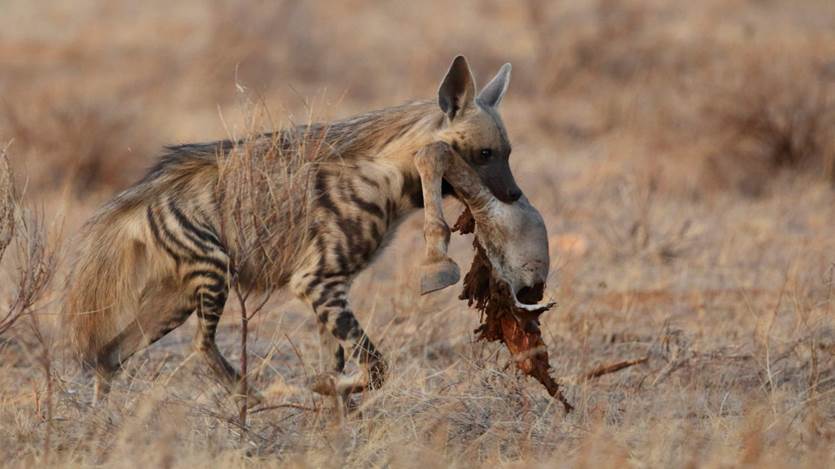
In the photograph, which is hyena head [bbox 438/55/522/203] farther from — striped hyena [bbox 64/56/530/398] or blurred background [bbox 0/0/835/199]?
blurred background [bbox 0/0/835/199]

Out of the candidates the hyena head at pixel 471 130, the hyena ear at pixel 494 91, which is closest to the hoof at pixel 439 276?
the hyena head at pixel 471 130

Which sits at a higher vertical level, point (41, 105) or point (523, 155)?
point (41, 105)

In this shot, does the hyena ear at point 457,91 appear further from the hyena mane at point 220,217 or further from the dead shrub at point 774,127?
the dead shrub at point 774,127

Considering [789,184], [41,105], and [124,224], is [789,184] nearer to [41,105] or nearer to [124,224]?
[41,105]

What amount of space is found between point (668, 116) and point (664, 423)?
6702 millimetres

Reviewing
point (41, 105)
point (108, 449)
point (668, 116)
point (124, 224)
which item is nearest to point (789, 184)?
point (668, 116)

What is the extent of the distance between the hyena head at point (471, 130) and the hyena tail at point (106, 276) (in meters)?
1.14

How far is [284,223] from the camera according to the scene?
182 inches

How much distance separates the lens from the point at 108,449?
3.96 m

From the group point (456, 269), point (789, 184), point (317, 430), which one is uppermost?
point (456, 269)

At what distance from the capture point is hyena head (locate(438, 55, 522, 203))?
4.77m

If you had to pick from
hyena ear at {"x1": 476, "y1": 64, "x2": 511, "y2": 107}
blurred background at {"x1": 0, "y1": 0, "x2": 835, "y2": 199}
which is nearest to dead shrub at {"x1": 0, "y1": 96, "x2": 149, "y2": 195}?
blurred background at {"x1": 0, "y1": 0, "x2": 835, "y2": 199}

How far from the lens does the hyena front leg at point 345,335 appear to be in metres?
4.58

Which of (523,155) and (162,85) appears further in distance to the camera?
(162,85)
